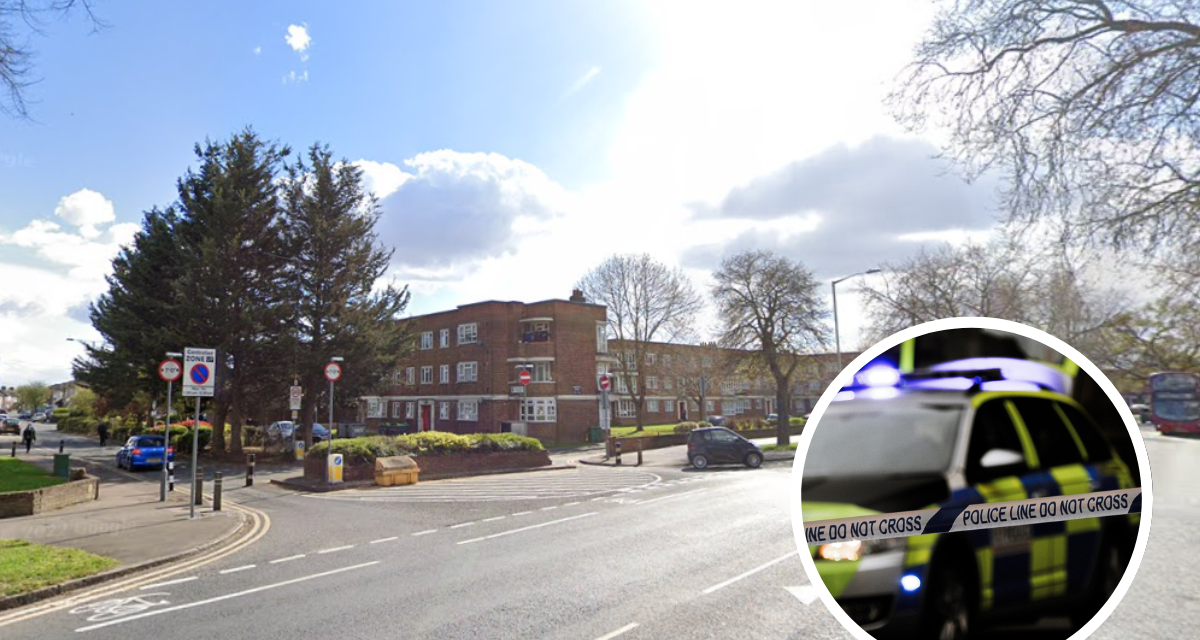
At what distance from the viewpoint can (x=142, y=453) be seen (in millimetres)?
29641

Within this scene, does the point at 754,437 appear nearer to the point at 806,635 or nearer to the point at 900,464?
the point at 806,635

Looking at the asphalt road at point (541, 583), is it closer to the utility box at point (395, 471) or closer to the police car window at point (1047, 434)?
the police car window at point (1047, 434)

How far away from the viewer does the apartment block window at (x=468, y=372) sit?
54281 millimetres

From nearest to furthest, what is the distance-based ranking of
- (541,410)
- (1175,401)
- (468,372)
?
(1175,401) → (541,410) → (468,372)

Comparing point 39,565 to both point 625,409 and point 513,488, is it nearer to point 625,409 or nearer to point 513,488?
point 513,488

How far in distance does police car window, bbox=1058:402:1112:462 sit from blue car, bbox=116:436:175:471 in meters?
33.9

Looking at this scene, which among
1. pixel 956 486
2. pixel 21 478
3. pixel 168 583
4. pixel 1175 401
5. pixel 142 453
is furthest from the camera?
pixel 142 453

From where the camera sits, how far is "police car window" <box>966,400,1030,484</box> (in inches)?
45.9

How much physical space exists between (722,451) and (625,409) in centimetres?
3685

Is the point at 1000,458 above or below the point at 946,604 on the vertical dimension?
above

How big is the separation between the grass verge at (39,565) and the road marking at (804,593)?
9.35 metres

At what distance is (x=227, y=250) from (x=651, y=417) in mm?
41156

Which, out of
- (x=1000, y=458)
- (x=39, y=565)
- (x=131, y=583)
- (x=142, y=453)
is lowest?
(x=131, y=583)

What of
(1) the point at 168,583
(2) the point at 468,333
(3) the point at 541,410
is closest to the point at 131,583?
(1) the point at 168,583
